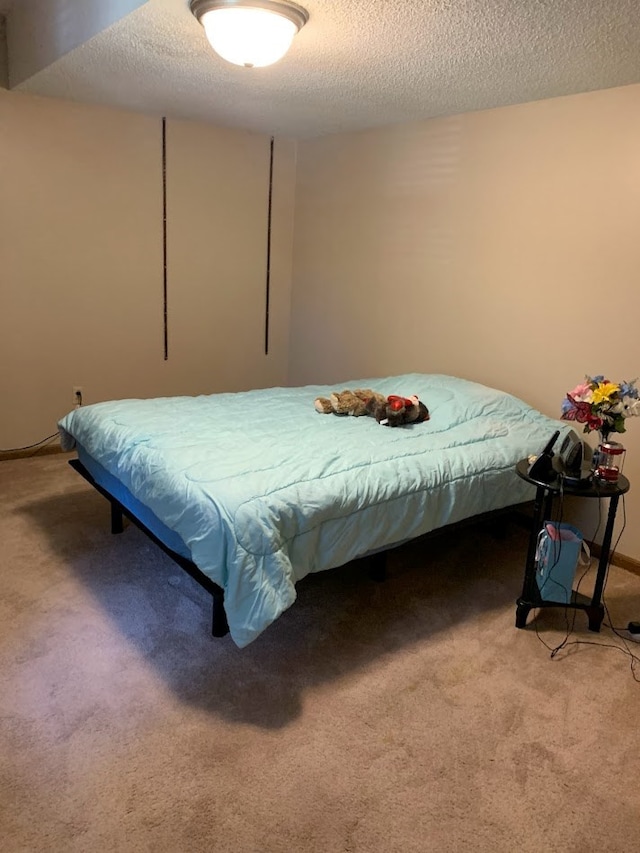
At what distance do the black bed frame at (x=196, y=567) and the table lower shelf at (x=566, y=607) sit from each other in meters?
0.56

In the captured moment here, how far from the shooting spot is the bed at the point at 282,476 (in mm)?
2016

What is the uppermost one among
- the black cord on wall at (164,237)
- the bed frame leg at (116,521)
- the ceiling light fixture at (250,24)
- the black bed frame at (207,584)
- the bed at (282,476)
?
the ceiling light fixture at (250,24)

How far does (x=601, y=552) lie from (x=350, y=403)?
128 centimetres

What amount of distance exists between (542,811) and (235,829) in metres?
0.80

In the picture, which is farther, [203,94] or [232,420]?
[203,94]

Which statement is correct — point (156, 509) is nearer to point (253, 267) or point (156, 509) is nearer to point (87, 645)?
point (87, 645)

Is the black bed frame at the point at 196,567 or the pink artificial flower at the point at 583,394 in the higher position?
the pink artificial flower at the point at 583,394

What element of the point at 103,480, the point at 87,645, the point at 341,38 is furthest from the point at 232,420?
the point at 341,38

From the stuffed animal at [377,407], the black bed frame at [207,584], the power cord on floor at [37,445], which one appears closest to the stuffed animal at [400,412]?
the stuffed animal at [377,407]

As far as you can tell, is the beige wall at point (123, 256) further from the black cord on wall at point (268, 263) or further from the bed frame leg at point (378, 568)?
the bed frame leg at point (378, 568)

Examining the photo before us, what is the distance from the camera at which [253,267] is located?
15.0 ft

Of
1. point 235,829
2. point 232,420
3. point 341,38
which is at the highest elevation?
point 341,38

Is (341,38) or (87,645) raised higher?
(341,38)

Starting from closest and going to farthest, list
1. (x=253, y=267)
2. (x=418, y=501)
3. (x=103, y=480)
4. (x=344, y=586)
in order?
(x=418, y=501) → (x=344, y=586) → (x=103, y=480) → (x=253, y=267)
